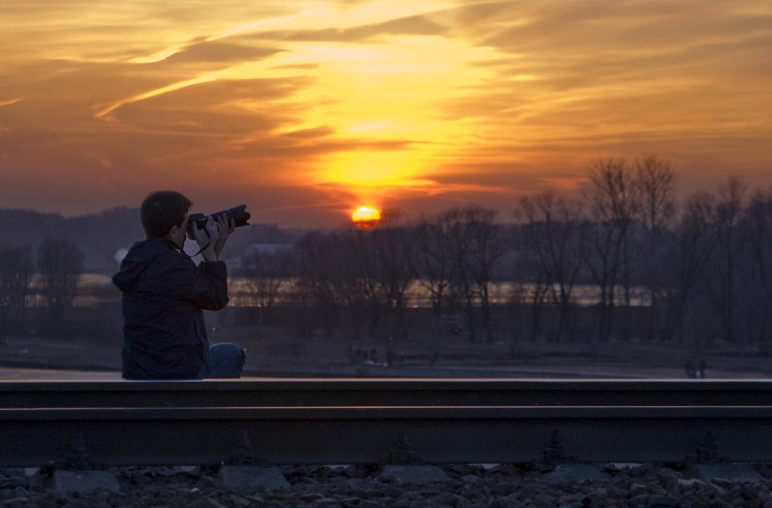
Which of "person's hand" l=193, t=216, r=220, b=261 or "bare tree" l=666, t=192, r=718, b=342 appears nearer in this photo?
"person's hand" l=193, t=216, r=220, b=261

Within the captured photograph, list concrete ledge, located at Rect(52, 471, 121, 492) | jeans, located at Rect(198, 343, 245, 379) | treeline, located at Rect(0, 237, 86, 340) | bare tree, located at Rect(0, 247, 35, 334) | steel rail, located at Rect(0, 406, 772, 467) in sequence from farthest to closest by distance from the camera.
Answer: treeline, located at Rect(0, 237, 86, 340)
bare tree, located at Rect(0, 247, 35, 334)
jeans, located at Rect(198, 343, 245, 379)
steel rail, located at Rect(0, 406, 772, 467)
concrete ledge, located at Rect(52, 471, 121, 492)

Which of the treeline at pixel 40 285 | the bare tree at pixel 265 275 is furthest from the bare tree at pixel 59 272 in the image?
the bare tree at pixel 265 275

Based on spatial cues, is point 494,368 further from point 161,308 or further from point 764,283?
point 161,308

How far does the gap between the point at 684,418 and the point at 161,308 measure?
3233 mm

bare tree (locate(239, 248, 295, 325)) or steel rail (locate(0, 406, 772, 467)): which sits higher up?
bare tree (locate(239, 248, 295, 325))

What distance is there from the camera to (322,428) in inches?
217

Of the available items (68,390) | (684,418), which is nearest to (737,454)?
(684,418)

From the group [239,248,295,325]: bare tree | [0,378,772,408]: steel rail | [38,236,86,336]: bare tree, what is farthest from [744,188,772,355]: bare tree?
[0,378,772,408]: steel rail

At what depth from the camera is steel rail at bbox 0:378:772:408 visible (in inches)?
Answer: 232

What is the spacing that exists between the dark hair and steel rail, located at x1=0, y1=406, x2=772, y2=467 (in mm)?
1031

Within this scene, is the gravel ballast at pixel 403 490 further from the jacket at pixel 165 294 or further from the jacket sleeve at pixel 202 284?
the jacket sleeve at pixel 202 284

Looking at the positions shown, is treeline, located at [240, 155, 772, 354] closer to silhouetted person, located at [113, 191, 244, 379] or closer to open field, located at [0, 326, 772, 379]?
open field, located at [0, 326, 772, 379]

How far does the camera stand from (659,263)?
82250 millimetres

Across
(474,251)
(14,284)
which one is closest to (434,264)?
(474,251)
